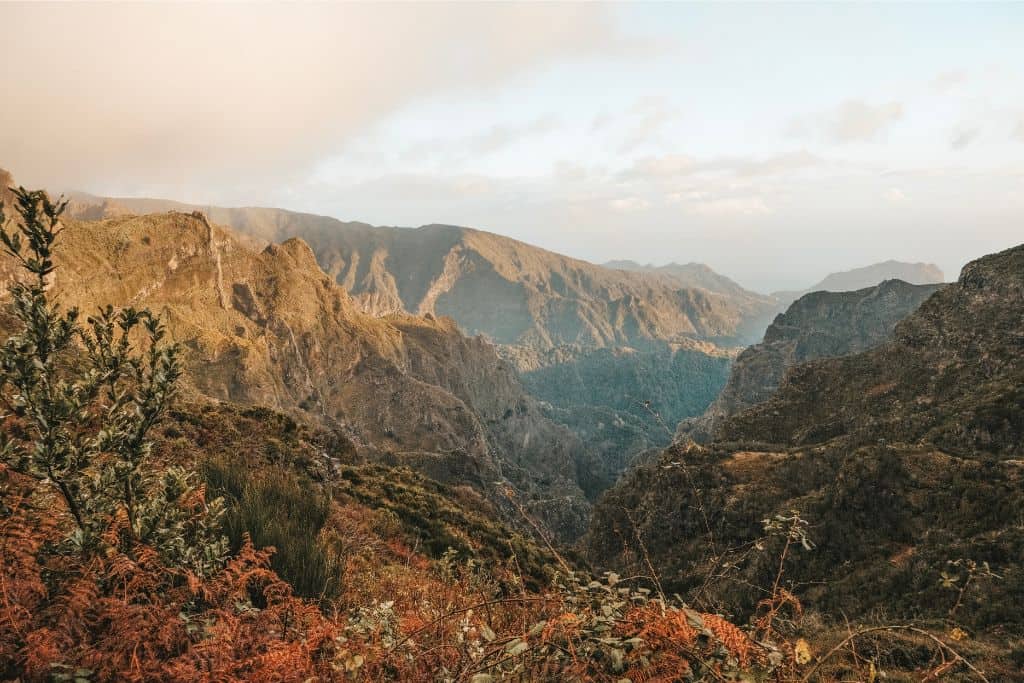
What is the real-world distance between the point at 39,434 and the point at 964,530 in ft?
94.9

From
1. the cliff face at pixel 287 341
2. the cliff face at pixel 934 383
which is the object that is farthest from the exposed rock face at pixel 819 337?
the cliff face at pixel 934 383

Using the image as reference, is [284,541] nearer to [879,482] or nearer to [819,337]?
[879,482]

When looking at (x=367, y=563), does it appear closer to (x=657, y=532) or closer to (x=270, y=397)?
(x=657, y=532)

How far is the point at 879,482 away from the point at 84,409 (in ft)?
111

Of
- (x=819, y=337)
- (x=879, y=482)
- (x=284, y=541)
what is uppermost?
(x=819, y=337)

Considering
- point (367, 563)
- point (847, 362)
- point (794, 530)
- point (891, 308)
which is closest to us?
point (794, 530)

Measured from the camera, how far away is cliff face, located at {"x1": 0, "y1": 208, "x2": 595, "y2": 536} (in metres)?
78.7

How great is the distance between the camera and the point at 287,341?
341ft

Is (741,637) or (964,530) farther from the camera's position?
(964,530)

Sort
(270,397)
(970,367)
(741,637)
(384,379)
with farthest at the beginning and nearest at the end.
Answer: (384,379) → (270,397) → (970,367) → (741,637)

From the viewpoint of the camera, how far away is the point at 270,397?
277ft

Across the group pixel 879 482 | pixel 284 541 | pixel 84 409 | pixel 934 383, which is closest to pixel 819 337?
pixel 934 383

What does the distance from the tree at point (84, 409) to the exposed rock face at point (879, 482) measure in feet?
14.7

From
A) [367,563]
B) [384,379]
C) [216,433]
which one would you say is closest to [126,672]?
[367,563]
